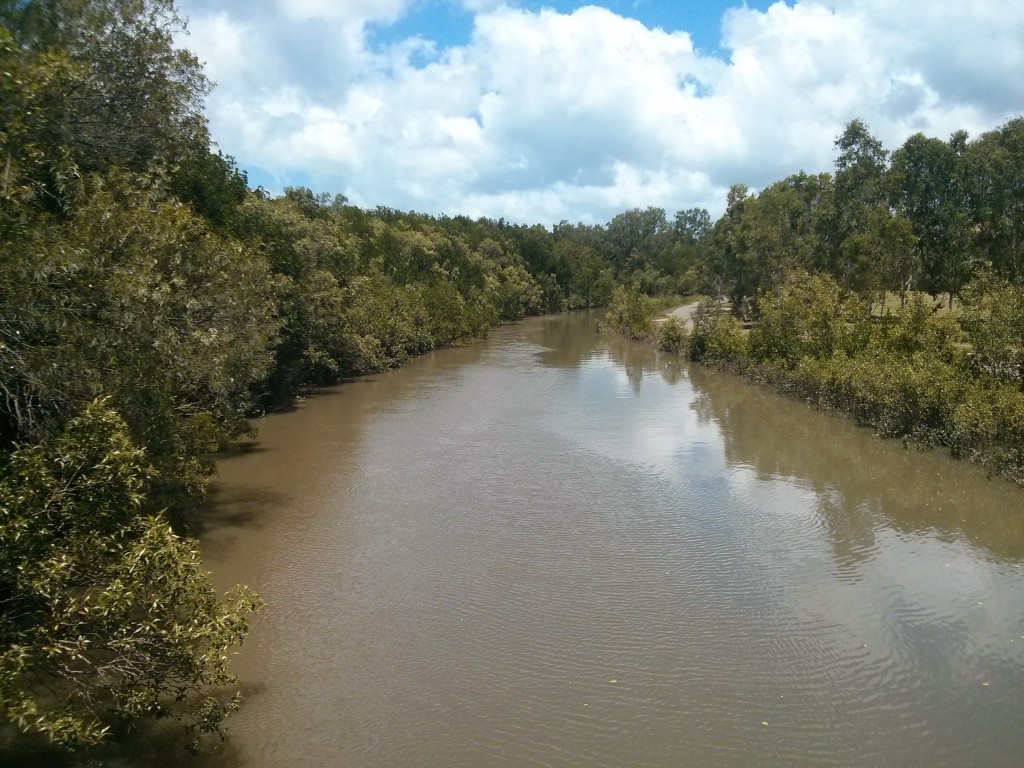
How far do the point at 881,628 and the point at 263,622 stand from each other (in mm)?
9673

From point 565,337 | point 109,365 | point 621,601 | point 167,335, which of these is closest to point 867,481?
point 621,601

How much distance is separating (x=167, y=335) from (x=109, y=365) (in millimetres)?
1171

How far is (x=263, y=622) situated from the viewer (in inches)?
460

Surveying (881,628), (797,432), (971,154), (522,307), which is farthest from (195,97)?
(522,307)

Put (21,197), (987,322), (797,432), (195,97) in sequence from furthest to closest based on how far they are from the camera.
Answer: (797,432)
(987,322)
(195,97)
(21,197)

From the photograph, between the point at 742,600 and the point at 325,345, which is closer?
the point at 742,600

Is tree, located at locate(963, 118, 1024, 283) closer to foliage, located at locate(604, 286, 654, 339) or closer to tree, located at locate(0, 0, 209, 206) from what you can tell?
foliage, located at locate(604, 286, 654, 339)

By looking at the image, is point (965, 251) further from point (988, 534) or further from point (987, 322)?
point (988, 534)

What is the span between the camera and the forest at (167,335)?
757 centimetres

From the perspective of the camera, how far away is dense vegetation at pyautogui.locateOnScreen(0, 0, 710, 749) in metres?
7.39

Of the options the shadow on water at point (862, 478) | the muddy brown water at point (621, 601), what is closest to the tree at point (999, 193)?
the shadow on water at point (862, 478)

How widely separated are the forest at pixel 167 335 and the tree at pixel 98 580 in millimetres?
28

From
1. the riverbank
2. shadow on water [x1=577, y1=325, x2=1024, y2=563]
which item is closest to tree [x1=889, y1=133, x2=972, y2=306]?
the riverbank

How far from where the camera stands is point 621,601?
12.3 m
